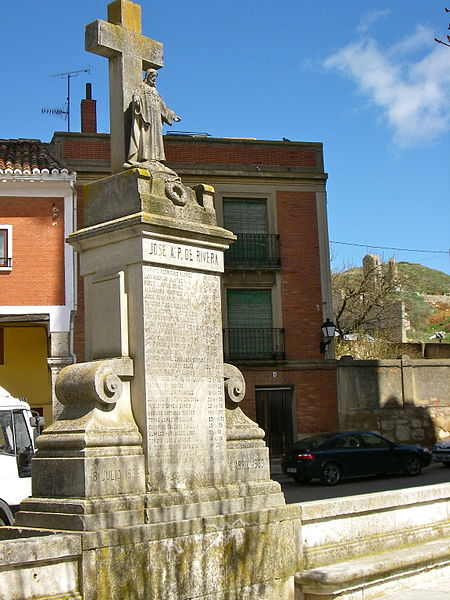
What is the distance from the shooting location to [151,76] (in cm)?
786

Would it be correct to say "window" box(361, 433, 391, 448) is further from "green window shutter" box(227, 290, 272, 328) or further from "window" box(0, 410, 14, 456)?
"window" box(0, 410, 14, 456)

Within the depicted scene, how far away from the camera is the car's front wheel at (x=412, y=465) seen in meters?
23.7

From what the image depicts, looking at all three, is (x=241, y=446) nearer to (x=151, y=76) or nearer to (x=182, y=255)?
(x=182, y=255)

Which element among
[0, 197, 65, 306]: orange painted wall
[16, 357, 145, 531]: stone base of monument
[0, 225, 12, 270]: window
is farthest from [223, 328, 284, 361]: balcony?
[16, 357, 145, 531]: stone base of monument

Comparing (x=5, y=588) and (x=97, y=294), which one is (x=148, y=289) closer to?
(x=97, y=294)

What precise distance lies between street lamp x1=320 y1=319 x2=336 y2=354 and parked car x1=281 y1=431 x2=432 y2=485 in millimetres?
4685

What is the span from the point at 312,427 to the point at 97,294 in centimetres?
2086

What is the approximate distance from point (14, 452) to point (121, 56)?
790 cm

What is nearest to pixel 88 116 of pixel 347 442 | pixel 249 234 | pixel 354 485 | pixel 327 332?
pixel 249 234

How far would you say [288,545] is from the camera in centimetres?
729

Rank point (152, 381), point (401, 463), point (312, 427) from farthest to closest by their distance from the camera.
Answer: point (312, 427) → point (401, 463) → point (152, 381)

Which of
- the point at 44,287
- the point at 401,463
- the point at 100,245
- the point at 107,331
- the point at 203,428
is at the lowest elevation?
the point at 401,463

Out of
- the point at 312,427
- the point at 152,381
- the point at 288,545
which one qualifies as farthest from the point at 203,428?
the point at 312,427

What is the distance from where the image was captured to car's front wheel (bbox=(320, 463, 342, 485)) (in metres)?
22.0
